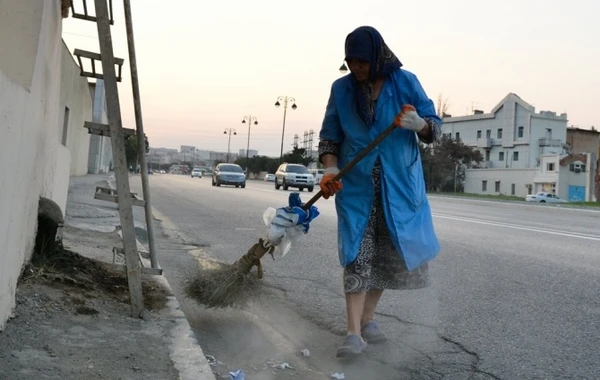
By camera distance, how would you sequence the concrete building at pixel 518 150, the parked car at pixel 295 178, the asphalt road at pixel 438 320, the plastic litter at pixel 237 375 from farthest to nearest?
the concrete building at pixel 518 150, the parked car at pixel 295 178, the asphalt road at pixel 438 320, the plastic litter at pixel 237 375

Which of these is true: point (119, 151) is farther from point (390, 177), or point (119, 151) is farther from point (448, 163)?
point (448, 163)

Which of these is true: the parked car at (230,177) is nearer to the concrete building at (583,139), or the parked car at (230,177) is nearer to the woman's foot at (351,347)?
the woman's foot at (351,347)

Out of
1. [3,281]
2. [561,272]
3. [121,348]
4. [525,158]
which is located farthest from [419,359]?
[525,158]

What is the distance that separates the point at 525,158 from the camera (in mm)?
69688

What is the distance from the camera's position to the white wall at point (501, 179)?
208 ft

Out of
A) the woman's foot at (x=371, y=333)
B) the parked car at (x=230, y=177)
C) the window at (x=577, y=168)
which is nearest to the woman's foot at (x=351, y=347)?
the woman's foot at (x=371, y=333)

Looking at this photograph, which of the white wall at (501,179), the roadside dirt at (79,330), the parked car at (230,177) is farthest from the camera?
the white wall at (501,179)

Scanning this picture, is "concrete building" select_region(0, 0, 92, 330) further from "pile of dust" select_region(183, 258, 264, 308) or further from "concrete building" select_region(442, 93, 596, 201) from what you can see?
"concrete building" select_region(442, 93, 596, 201)

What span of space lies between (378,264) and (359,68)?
1.14 meters

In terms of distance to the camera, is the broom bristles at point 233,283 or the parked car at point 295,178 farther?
the parked car at point 295,178

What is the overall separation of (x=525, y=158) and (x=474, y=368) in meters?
70.8

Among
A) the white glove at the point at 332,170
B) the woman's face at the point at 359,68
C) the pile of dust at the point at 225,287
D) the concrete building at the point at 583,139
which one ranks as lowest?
the pile of dust at the point at 225,287

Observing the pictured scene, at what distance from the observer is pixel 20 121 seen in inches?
115

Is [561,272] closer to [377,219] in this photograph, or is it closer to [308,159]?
[377,219]
